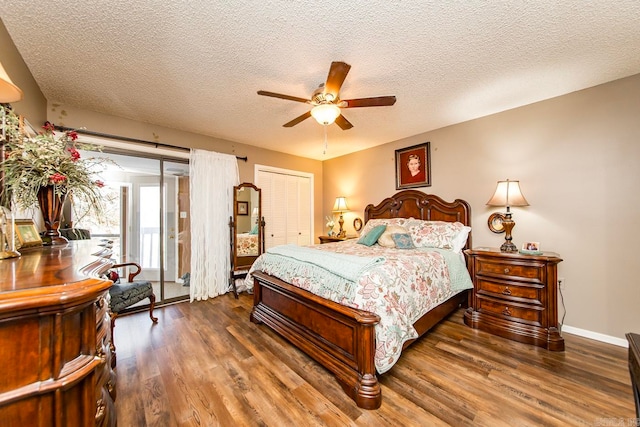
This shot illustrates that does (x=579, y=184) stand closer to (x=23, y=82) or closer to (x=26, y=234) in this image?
(x=26, y=234)

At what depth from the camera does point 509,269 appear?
253 centimetres

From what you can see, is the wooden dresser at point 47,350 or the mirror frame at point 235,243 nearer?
the wooden dresser at point 47,350

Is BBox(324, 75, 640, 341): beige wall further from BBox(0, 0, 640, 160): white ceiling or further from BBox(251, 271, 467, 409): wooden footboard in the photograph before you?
BBox(251, 271, 467, 409): wooden footboard

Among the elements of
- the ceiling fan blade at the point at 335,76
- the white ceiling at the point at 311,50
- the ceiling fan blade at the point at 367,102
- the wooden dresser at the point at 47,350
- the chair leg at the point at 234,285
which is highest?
the white ceiling at the point at 311,50

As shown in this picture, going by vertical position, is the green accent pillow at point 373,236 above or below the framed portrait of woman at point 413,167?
below

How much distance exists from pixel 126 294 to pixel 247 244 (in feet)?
6.13

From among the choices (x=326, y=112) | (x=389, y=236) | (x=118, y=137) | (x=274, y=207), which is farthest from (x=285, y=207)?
(x=326, y=112)

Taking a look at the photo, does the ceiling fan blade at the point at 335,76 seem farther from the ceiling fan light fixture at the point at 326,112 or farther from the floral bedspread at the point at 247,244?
the floral bedspread at the point at 247,244

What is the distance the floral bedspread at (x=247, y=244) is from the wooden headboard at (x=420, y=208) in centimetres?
207

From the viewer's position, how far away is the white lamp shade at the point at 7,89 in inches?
42.0

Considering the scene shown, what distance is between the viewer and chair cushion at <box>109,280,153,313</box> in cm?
233

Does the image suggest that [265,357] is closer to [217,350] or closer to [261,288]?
[217,350]

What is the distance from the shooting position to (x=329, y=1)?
1.49m

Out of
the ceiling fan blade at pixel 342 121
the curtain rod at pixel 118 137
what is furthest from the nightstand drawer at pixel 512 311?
the curtain rod at pixel 118 137
